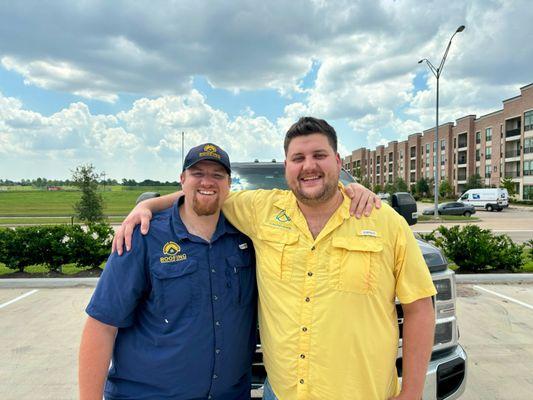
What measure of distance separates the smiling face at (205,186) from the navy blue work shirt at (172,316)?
0.52ft

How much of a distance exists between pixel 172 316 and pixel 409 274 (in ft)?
3.66

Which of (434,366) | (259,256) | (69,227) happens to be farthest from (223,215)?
(69,227)

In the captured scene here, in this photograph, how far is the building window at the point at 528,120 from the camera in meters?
52.5

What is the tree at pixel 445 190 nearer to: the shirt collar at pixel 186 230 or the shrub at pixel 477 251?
the shrub at pixel 477 251

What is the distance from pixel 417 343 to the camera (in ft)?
6.00

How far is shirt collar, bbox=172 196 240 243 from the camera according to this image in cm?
196

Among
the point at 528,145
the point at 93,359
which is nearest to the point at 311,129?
the point at 93,359

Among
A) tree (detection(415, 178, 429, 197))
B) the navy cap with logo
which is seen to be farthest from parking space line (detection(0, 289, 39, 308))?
tree (detection(415, 178, 429, 197))

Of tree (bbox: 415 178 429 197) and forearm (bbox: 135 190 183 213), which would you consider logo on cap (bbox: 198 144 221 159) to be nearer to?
forearm (bbox: 135 190 183 213)

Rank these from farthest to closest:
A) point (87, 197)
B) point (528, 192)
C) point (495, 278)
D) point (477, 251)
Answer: point (528, 192) → point (87, 197) → point (477, 251) → point (495, 278)

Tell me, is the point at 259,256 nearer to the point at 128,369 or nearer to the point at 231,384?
the point at 231,384

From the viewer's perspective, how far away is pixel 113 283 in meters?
1.84

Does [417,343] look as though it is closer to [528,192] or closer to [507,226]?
[507,226]

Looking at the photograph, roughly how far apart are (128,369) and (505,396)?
130 inches
